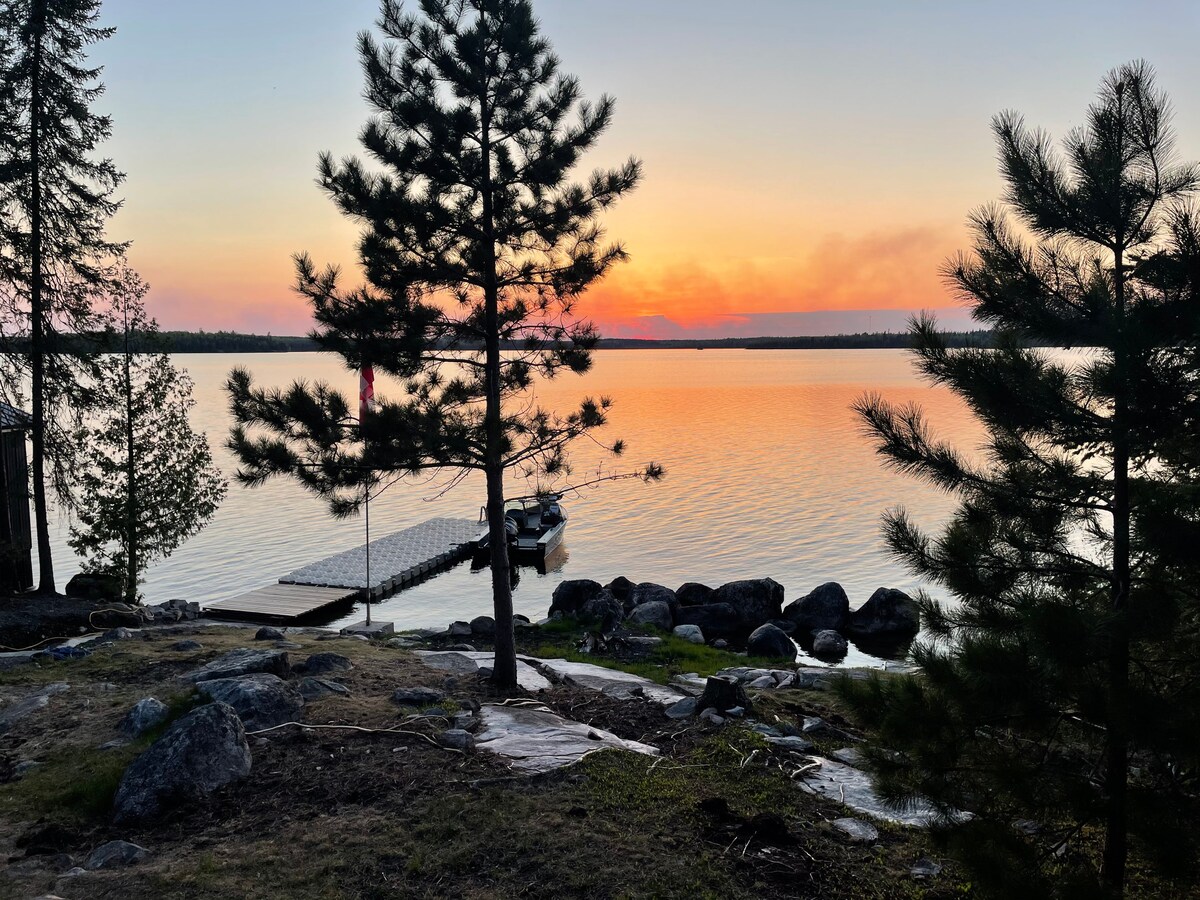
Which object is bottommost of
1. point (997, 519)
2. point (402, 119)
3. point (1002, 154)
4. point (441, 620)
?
point (441, 620)

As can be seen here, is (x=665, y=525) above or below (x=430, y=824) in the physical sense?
below

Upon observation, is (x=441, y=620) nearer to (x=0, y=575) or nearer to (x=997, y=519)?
(x=0, y=575)

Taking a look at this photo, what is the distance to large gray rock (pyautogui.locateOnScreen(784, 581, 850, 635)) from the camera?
19531 mm

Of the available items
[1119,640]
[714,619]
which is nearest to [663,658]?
[714,619]

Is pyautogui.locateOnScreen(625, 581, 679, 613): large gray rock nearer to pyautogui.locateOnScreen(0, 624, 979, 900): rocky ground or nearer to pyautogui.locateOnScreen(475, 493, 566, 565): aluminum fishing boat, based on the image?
pyautogui.locateOnScreen(475, 493, 566, 565): aluminum fishing boat

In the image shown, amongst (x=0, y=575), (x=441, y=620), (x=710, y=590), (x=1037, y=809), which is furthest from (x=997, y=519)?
(x=0, y=575)

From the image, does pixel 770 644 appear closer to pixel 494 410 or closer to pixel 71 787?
pixel 494 410

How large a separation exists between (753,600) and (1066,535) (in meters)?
14.9

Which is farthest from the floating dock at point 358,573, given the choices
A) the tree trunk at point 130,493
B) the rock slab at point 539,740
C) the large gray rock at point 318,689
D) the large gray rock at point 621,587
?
the rock slab at point 539,740

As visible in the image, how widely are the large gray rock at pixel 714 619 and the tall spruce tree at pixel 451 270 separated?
9.26 m

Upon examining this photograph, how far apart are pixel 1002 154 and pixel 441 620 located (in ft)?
58.9

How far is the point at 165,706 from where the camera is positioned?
28.3 ft

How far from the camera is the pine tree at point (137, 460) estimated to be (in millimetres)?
18641

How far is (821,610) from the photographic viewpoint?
1970 cm
